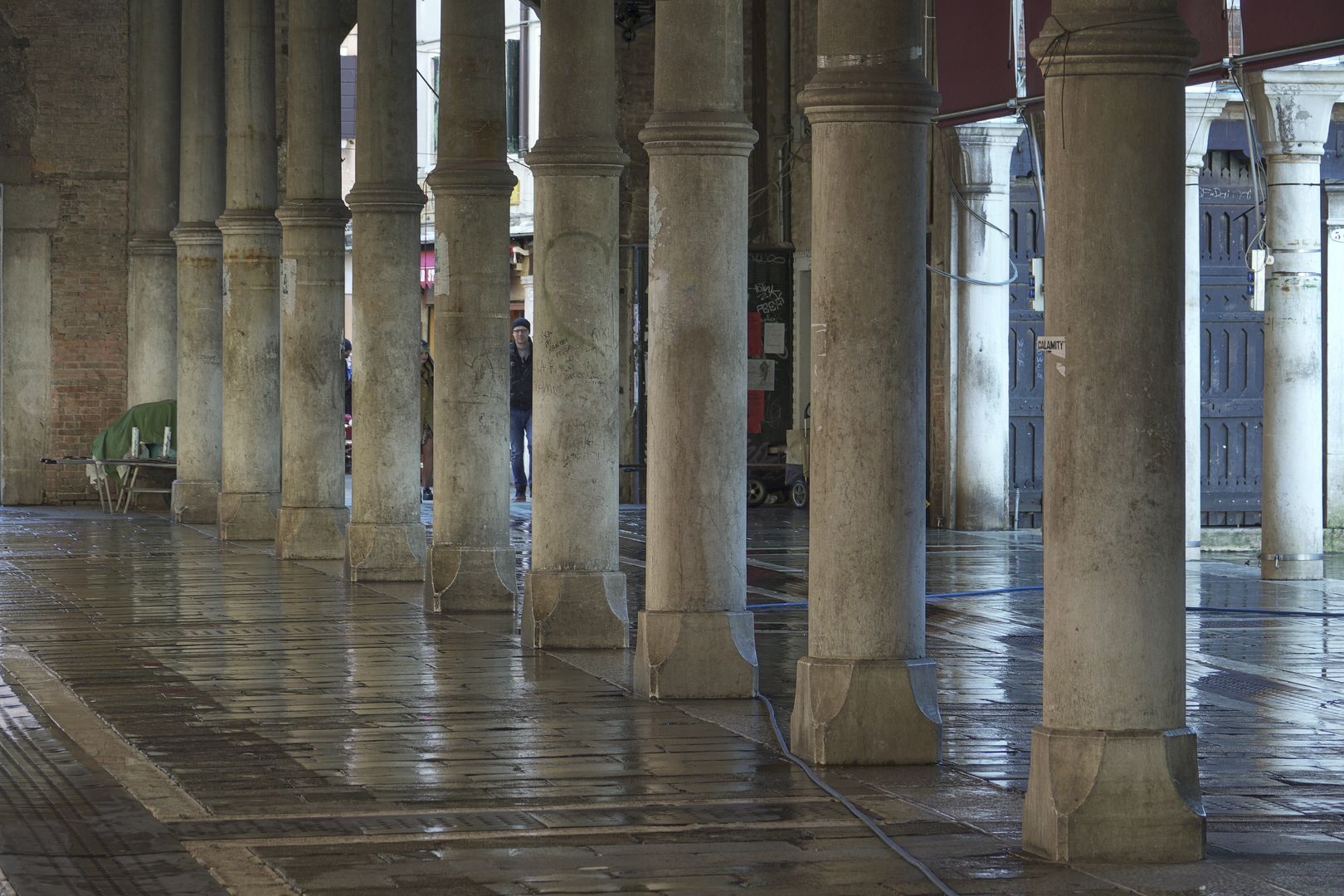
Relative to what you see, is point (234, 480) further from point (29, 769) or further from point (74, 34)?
point (29, 769)

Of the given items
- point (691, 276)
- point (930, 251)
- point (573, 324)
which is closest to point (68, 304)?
point (930, 251)

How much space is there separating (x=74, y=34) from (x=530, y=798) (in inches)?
783

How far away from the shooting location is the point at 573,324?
37.4ft

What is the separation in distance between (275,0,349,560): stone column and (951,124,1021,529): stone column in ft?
19.0

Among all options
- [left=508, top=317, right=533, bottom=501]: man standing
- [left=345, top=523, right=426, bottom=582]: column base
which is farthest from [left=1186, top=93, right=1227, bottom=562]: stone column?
[left=508, top=317, right=533, bottom=501]: man standing

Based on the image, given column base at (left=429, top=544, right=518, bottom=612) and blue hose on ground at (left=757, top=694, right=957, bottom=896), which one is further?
column base at (left=429, top=544, right=518, bottom=612)

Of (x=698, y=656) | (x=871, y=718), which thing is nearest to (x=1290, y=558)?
(x=698, y=656)

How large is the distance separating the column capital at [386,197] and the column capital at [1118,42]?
900 cm

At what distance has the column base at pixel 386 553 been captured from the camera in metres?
15.6

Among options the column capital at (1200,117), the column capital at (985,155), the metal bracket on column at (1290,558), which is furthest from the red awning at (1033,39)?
the metal bracket on column at (1290,558)

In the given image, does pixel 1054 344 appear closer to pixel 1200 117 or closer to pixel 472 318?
pixel 472 318

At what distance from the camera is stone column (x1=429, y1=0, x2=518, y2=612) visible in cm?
1328

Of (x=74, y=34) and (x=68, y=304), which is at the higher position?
(x=74, y=34)

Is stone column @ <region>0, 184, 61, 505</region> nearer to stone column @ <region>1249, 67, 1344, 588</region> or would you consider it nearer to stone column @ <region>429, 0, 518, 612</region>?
stone column @ <region>429, 0, 518, 612</region>
